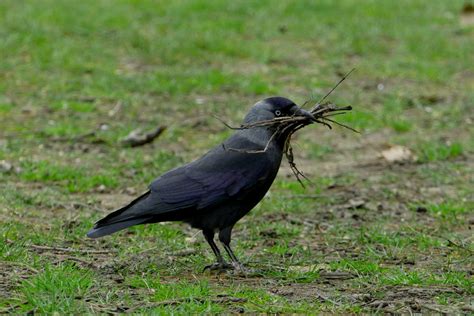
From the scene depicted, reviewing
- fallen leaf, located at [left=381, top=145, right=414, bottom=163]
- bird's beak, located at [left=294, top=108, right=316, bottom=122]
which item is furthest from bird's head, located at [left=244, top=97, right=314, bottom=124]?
fallen leaf, located at [left=381, top=145, right=414, bottom=163]

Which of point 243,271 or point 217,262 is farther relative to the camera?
point 217,262

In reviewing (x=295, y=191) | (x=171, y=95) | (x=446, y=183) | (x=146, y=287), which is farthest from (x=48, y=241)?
(x=171, y=95)

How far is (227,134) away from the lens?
404 inches

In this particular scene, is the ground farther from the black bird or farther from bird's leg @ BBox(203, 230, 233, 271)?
the black bird

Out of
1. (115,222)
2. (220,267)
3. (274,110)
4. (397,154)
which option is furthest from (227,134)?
(115,222)

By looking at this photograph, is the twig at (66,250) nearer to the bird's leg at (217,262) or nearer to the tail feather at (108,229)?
the tail feather at (108,229)

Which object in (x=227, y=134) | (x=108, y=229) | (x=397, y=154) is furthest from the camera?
(x=227, y=134)

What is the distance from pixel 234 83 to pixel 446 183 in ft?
11.9

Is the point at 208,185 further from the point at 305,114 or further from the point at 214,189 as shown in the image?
the point at 305,114

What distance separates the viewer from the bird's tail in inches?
240

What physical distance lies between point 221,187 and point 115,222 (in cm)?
72

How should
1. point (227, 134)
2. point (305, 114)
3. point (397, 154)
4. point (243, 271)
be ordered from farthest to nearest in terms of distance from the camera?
1. point (227, 134)
2. point (397, 154)
3. point (305, 114)
4. point (243, 271)

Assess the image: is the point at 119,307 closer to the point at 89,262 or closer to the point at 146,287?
the point at 146,287

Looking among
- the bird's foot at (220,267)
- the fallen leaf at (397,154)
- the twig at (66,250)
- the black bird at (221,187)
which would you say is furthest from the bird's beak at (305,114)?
the fallen leaf at (397,154)
